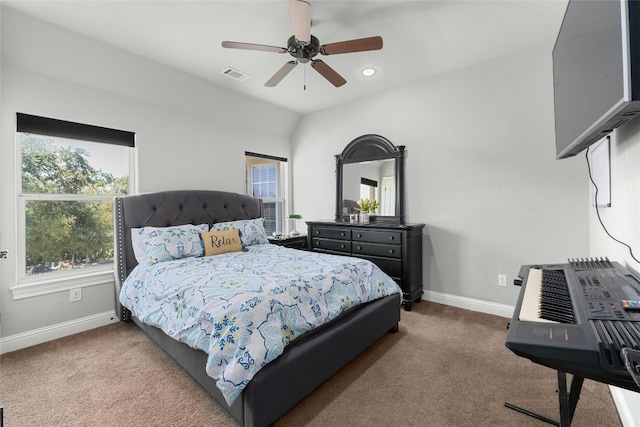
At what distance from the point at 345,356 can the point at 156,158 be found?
2975mm

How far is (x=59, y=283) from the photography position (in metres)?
2.77

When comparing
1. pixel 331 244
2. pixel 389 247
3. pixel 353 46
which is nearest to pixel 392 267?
pixel 389 247

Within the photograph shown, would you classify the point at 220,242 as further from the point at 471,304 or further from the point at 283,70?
the point at 471,304

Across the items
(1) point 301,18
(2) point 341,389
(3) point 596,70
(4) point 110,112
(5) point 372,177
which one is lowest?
(2) point 341,389

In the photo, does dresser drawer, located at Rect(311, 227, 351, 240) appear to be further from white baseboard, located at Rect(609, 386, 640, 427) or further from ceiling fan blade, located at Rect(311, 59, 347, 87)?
white baseboard, located at Rect(609, 386, 640, 427)

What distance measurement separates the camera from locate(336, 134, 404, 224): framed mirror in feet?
12.6

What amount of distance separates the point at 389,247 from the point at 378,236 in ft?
0.63

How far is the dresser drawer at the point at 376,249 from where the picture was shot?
341 centimetres

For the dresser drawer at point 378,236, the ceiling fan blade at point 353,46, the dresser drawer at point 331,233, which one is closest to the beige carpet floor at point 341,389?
the dresser drawer at point 378,236

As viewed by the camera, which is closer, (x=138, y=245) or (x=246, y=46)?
(x=246, y=46)

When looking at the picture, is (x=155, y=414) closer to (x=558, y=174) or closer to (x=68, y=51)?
(x=68, y=51)

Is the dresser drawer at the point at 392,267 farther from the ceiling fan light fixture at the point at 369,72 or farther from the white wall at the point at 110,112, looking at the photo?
the white wall at the point at 110,112

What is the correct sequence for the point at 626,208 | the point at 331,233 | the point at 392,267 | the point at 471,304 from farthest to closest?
1. the point at 331,233
2. the point at 392,267
3. the point at 471,304
4. the point at 626,208

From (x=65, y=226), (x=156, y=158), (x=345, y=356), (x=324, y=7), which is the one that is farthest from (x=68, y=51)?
(x=345, y=356)
